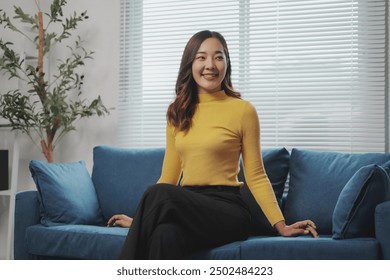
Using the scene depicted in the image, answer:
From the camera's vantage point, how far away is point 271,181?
3.39 metres

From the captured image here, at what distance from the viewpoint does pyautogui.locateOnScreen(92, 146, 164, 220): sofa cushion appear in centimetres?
364

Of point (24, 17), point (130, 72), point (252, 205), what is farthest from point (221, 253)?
point (24, 17)

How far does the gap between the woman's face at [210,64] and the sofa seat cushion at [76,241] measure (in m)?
0.87

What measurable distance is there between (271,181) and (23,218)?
1372 mm

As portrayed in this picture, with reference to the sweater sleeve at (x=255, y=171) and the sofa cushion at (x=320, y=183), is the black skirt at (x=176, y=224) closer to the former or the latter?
the sweater sleeve at (x=255, y=171)

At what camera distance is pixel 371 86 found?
3.72 meters

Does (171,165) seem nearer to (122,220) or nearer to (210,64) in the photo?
(122,220)

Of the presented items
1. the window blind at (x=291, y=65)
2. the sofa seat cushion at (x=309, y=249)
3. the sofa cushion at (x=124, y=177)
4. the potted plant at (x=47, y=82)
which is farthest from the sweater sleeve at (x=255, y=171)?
the potted plant at (x=47, y=82)

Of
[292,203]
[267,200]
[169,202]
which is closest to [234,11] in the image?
[292,203]

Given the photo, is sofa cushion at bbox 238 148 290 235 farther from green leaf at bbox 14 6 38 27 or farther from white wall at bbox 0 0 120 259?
green leaf at bbox 14 6 38 27
